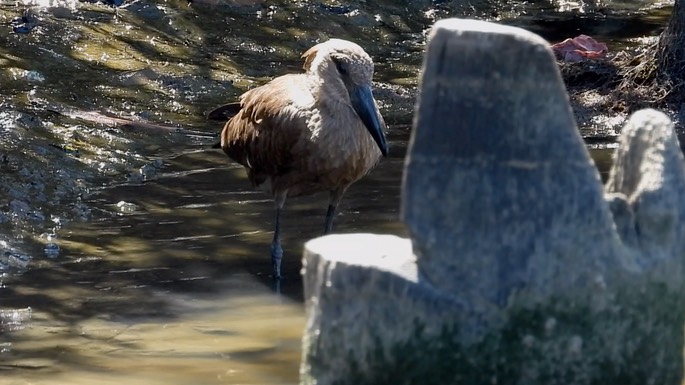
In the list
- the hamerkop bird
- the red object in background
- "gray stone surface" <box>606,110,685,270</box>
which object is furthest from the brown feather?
the red object in background

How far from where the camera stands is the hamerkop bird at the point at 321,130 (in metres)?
7.32

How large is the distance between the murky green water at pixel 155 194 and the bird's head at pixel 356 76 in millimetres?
790

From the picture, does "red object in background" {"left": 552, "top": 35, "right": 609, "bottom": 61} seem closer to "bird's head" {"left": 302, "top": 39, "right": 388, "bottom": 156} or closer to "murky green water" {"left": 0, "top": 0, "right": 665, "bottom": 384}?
"murky green water" {"left": 0, "top": 0, "right": 665, "bottom": 384}

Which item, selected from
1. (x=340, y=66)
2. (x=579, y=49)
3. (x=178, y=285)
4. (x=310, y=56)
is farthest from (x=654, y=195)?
(x=579, y=49)

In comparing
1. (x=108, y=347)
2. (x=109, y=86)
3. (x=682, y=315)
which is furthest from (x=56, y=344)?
(x=109, y=86)

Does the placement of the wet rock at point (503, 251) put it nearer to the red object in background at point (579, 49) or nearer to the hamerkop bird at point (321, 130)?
the hamerkop bird at point (321, 130)

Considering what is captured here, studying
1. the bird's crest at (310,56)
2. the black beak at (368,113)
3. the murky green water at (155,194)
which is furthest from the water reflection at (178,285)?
the bird's crest at (310,56)

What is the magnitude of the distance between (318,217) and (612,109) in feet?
12.4

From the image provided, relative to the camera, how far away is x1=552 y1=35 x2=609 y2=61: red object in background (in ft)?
41.3

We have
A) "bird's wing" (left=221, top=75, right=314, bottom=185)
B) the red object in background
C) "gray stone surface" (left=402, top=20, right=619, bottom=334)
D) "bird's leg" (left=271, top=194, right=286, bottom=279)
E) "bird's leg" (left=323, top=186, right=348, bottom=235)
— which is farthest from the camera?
the red object in background

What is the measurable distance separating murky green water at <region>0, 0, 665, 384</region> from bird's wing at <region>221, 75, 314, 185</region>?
1.41 feet

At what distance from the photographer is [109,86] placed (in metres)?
10.8

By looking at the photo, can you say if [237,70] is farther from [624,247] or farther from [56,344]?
→ [624,247]

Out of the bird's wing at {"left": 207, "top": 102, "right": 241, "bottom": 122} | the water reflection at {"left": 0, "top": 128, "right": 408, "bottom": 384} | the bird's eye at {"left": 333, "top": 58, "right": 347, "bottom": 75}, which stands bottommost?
the water reflection at {"left": 0, "top": 128, "right": 408, "bottom": 384}
